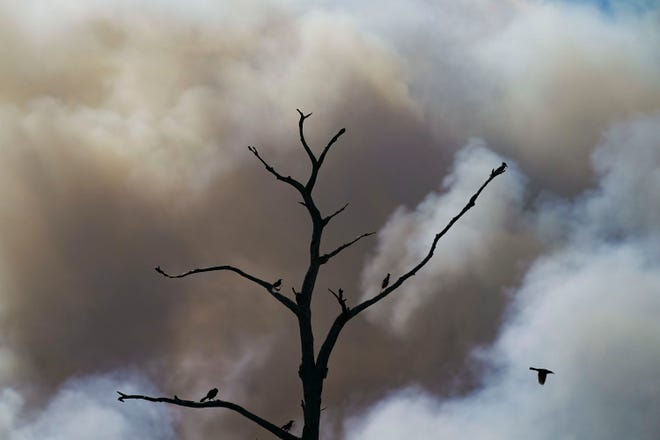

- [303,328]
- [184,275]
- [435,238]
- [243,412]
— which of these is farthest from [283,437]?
[435,238]

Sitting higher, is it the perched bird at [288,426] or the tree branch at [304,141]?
the tree branch at [304,141]

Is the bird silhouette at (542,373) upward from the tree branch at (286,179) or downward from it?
downward

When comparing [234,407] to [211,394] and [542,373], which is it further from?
[542,373]

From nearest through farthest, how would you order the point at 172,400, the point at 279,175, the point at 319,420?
1. the point at 172,400
2. the point at 319,420
3. the point at 279,175

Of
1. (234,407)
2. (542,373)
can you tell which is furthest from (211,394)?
(542,373)

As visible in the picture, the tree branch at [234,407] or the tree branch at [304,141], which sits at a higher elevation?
the tree branch at [304,141]

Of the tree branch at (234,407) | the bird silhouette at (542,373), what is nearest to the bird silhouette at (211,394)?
the tree branch at (234,407)

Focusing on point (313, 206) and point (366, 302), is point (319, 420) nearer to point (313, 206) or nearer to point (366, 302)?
point (366, 302)

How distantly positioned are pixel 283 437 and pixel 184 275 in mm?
3803

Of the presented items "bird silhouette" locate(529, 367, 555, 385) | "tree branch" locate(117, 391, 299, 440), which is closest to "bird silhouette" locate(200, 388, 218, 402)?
"tree branch" locate(117, 391, 299, 440)

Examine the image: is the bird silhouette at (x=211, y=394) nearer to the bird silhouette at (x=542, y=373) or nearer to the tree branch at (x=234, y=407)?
the tree branch at (x=234, y=407)

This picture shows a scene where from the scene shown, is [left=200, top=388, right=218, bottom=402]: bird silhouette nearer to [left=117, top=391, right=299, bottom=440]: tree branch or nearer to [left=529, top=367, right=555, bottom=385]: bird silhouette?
[left=117, top=391, right=299, bottom=440]: tree branch

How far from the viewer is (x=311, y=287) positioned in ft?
52.2

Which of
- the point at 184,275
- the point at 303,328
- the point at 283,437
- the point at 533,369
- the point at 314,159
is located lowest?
the point at 283,437
